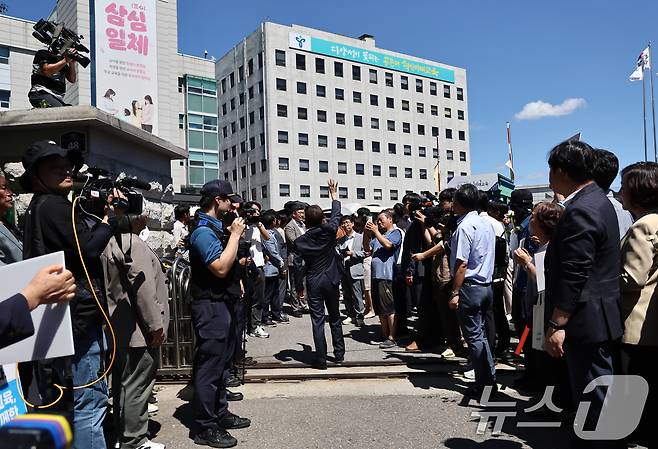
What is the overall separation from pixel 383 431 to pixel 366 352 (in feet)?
9.70

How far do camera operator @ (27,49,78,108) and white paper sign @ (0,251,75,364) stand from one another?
3429 mm

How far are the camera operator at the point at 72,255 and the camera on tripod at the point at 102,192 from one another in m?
0.10

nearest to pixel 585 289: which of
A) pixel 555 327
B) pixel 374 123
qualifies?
pixel 555 327

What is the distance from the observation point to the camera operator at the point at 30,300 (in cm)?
177

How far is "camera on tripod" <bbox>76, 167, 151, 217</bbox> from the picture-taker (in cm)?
291

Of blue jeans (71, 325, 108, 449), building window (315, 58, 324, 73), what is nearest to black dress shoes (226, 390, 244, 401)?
blue jeans (71, 325, 108, 449)

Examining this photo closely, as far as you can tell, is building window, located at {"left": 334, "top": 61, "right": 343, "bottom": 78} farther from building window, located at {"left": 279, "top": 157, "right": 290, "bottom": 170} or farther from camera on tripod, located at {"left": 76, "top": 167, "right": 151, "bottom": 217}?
camera on tripod, located at {"left": 76, "top": 167, "right": 151, "bottom": 217}

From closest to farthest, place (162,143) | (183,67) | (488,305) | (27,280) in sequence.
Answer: (27,280) → (488,305) → (162,143) → (183,67)

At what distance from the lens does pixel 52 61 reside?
15.7 ft

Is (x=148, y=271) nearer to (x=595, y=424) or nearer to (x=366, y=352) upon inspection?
(x=595, y=424)

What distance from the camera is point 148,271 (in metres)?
3.94

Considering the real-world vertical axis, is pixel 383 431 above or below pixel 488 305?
below

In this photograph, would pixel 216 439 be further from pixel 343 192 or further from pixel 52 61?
pixel 343 192

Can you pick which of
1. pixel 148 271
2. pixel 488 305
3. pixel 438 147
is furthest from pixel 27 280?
pixel 438 147
